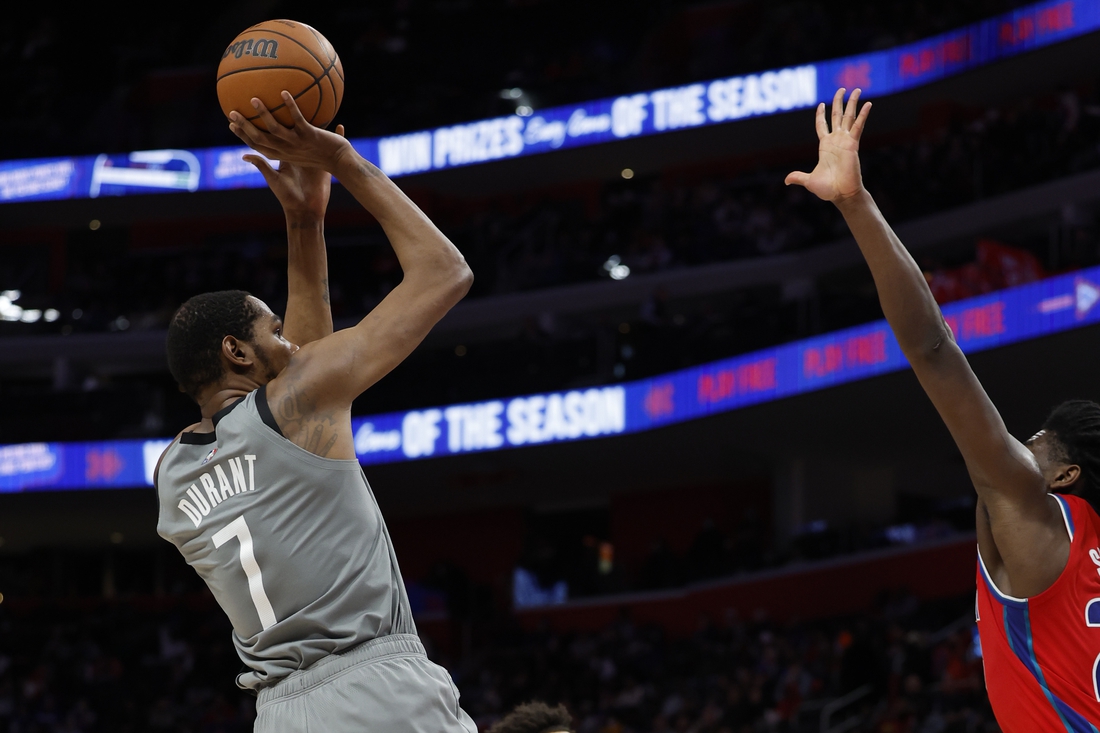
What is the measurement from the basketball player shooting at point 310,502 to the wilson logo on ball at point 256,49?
0.41m

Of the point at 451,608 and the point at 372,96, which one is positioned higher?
the point at 372,96

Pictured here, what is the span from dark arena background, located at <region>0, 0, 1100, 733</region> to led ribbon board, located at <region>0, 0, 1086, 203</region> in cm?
6

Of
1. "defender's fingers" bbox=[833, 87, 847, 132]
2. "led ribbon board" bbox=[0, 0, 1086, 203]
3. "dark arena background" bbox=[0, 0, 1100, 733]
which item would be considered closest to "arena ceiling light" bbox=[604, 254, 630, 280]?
"dark arena background" bbox=[0, 0, 1100, 733]

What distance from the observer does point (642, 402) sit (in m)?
19.8

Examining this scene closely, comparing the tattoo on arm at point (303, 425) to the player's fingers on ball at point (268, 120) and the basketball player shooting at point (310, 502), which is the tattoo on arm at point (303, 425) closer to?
the basketball player shooting at point (310, 502)

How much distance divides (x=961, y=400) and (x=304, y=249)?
72.9 inches

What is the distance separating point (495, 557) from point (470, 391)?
5.38 m

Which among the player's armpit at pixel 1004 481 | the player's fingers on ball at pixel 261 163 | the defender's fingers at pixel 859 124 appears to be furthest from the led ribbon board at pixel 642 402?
the player's fingers on ball at pixel 261 163

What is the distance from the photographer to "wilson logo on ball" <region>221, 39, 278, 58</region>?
3465mm

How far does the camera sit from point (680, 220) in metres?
23.2

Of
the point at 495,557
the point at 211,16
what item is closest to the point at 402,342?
the point at 495,557

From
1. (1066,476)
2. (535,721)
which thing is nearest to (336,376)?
(1066,476)

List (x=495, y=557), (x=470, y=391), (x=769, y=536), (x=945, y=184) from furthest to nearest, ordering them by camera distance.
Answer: (x=495, y=557)
(x=769, y=536)
(x=470, y=391)
(x=945, y=184)

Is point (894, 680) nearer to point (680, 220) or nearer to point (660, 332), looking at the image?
point (660, 332)
